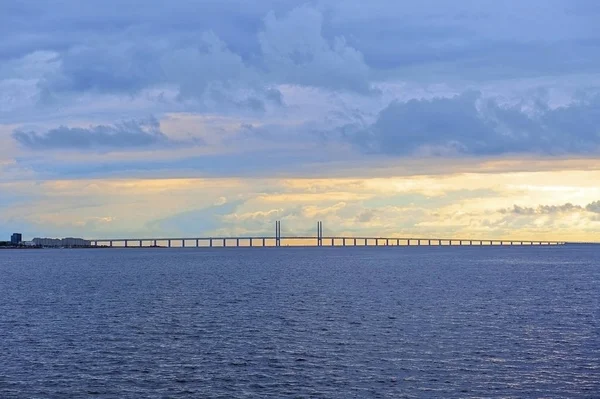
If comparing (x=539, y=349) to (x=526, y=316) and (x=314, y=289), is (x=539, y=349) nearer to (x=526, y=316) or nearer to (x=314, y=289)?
(x=526, y=316)

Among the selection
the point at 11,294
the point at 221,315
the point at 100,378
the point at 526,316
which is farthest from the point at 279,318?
the point at 11,294

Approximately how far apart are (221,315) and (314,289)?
1380 inches

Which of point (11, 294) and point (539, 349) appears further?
point (11, 294)

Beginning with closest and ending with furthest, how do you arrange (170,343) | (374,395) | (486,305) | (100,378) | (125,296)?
(374,395) → (100,378) → (170,343) → (486,305) → (125,296)

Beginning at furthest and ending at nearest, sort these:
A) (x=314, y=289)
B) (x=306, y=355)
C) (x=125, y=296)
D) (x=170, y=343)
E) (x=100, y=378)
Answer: (x=314, y=289) → (x=125, y=296) → (x=170, y=343) → (x=306, y=355) → (x=100, y=378)

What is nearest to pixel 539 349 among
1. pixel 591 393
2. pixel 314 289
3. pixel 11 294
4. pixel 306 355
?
pixel 591 393

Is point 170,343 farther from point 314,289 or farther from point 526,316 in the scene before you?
point 314,289

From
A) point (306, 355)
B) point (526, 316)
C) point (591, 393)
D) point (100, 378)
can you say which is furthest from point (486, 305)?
point (100, 378)

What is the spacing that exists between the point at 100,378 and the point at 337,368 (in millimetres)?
14291

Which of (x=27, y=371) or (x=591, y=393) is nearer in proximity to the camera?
(x=591, y=393)

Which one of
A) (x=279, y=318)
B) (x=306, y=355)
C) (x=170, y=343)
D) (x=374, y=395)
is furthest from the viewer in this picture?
(x=279, y=318)

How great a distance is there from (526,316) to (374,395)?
36.4 m

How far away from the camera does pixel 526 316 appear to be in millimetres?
74125

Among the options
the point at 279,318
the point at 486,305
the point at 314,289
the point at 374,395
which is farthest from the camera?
the point at 314,289
